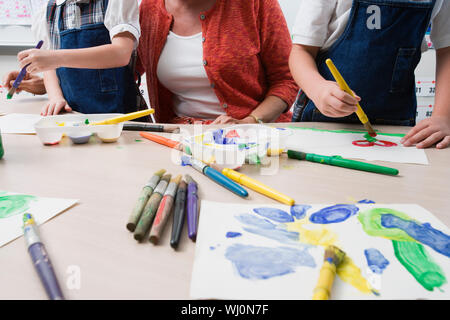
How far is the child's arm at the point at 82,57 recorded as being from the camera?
669 millimetres

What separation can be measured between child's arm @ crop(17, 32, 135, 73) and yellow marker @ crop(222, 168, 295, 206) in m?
0.52

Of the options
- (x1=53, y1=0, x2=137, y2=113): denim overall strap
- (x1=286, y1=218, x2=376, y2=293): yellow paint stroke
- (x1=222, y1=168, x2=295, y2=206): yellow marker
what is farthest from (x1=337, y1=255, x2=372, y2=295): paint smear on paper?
(x1=53, y1=0, x2=137, y2=113): denim overall strap

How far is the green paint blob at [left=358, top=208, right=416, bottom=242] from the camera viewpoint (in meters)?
0.30

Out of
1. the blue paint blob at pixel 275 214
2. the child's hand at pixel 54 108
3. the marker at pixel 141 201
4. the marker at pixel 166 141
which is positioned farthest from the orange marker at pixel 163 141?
the child's hand at pixel 54 108

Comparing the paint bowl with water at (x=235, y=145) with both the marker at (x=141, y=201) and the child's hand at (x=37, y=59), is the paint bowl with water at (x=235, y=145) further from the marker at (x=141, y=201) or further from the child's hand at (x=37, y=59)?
the child's hand at (x=37, y=59)

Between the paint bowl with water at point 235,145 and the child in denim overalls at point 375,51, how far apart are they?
15cm

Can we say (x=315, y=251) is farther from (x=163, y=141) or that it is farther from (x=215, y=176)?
(x=163, y=141)

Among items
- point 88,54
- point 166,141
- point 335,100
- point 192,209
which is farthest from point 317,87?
point 88,54

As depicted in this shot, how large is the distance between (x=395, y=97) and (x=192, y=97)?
1.86 feet

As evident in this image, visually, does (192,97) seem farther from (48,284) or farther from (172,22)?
(48,284)

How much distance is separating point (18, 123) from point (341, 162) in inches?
27.9

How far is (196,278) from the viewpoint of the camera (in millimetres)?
244

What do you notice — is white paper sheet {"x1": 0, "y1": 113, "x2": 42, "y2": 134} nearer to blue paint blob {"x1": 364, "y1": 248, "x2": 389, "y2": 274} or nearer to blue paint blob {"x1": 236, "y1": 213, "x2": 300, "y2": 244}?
blue paint blob {"x1": 236, "y1": 213, "x2": 300, "y2": 244}
